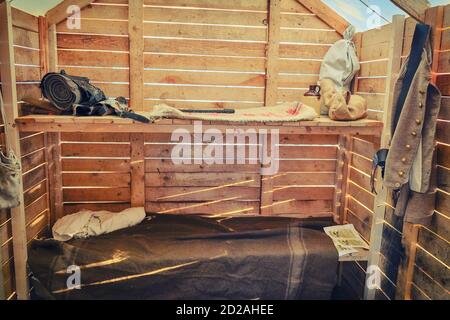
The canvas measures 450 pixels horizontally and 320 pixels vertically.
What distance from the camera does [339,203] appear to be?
354cm

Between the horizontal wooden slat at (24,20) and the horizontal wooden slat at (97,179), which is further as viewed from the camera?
the horizontal wooden slat at (97,179)

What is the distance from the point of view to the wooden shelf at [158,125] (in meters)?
2.47

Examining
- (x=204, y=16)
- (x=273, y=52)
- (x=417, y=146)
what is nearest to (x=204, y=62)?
(x=204, y=16)

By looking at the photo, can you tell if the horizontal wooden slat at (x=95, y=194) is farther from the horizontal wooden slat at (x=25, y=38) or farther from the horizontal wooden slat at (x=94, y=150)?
the horizontal wooden slat at (x=25, y=38)

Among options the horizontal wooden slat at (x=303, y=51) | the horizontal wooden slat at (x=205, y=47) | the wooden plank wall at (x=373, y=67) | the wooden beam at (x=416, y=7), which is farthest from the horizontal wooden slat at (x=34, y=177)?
the wooden beam at (x=416, y=7)

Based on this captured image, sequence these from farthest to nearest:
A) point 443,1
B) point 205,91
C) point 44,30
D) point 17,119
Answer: point 205,91 < point 44,30 < point 17,119 < point 443,1

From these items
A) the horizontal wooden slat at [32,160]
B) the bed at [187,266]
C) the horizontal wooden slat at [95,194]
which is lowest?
the bed at [187,266]

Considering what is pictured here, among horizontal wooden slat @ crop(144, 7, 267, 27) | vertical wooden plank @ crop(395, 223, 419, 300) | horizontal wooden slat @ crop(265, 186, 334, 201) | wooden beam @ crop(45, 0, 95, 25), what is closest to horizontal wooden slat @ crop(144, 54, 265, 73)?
horizontal wooden slat @ crop(144, 7, 267, 27)

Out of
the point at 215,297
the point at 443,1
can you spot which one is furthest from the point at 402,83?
the point at 215,297

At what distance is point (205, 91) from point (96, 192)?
1.29m

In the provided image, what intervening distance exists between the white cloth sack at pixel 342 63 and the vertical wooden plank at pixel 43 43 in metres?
2.25

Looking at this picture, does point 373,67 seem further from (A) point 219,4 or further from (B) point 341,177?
(A) point 219,4

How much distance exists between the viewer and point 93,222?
3.01 meters
